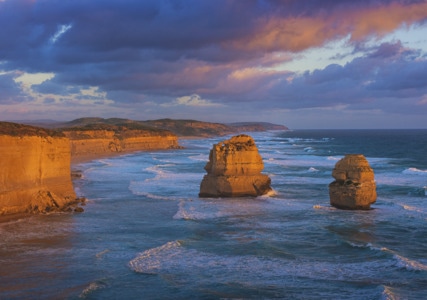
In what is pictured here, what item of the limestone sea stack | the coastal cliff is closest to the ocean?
the limestone sea stack

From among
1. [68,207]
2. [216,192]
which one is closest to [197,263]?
[68,207]

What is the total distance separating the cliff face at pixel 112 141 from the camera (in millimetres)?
76625

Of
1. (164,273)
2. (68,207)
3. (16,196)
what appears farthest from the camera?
(68,207)

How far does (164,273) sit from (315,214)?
1216 centimetres

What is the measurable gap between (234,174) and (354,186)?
797 cm

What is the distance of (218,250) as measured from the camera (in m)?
19.0

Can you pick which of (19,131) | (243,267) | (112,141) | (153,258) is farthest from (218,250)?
(112,141)

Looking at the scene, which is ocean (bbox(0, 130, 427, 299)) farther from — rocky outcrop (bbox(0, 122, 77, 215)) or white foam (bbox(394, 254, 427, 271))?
rocky outcrop (bbox(0, 122, 77, 215))

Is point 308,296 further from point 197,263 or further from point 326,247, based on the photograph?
point 326,247

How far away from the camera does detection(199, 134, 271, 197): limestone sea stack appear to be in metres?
31.5

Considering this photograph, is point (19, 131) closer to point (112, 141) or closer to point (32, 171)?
point (32, 171)

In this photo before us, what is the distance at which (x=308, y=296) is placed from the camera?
14.0m

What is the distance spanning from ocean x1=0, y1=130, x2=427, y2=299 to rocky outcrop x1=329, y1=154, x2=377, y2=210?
792 mm

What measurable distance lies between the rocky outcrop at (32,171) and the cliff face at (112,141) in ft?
135
